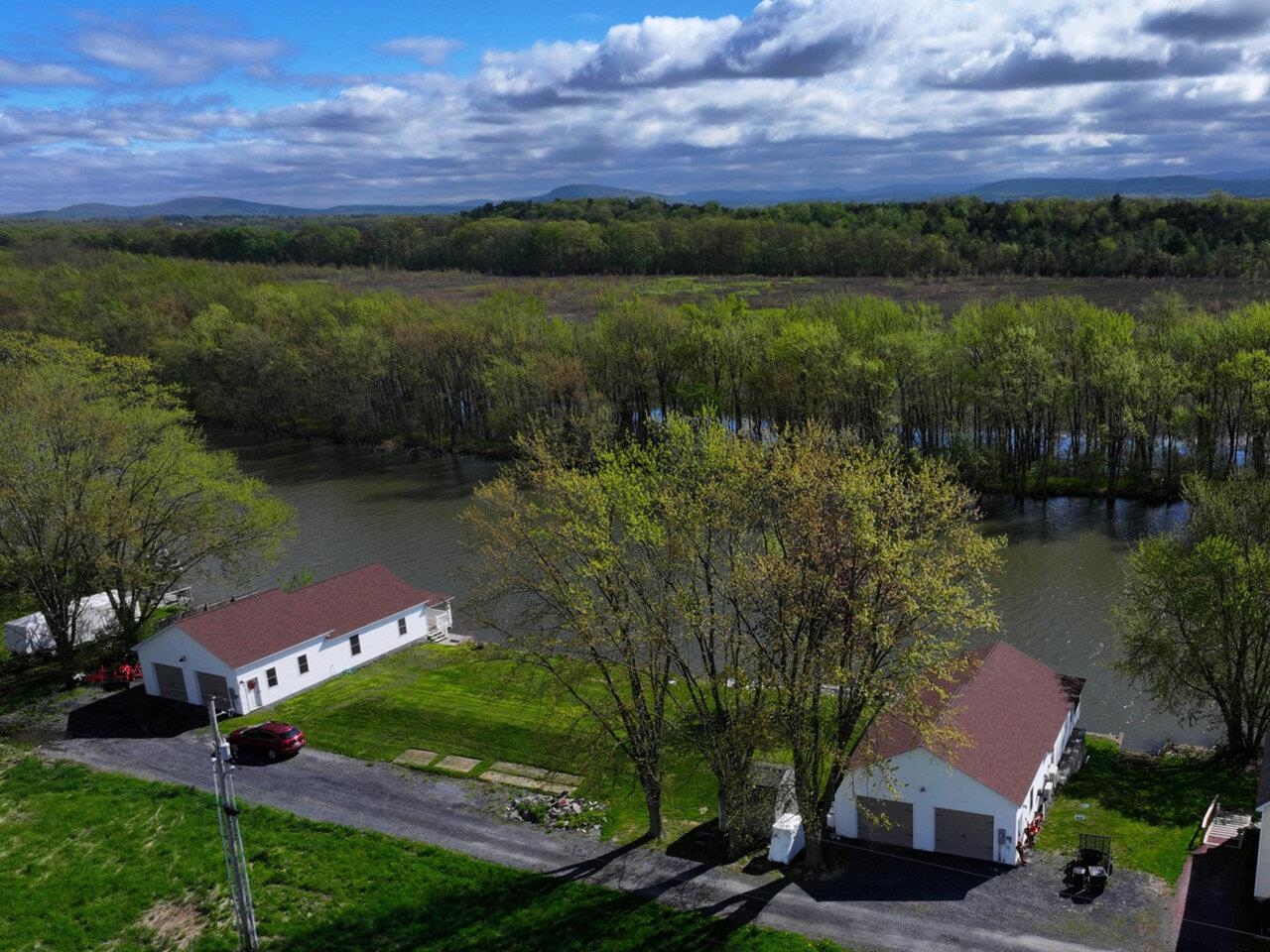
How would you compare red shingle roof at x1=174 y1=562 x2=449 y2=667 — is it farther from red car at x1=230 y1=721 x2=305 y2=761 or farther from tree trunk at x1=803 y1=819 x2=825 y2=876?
tree trunk at x1=803 y1=819 x2=825 y2=876

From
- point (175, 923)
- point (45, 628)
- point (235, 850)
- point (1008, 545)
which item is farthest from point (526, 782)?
point (1008, 545)

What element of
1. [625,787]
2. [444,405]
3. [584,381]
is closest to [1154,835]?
[625,787]

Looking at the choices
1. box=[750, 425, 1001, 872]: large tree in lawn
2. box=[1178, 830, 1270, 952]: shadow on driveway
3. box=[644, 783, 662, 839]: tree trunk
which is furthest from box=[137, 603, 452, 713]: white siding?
box=[1178, 830, 1270, 952]: shadow on driveway

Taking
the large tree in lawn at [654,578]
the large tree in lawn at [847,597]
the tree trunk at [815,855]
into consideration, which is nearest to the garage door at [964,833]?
the large tree in lawn at [847,597]

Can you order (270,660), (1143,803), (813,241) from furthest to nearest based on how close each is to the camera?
1. (813,241)
2. (270,660)
3. (1143,803)

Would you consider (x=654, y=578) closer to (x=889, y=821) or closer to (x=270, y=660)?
(x=889, y=821)

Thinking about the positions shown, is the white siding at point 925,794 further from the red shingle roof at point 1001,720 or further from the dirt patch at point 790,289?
the dirt patch at point 790,289
